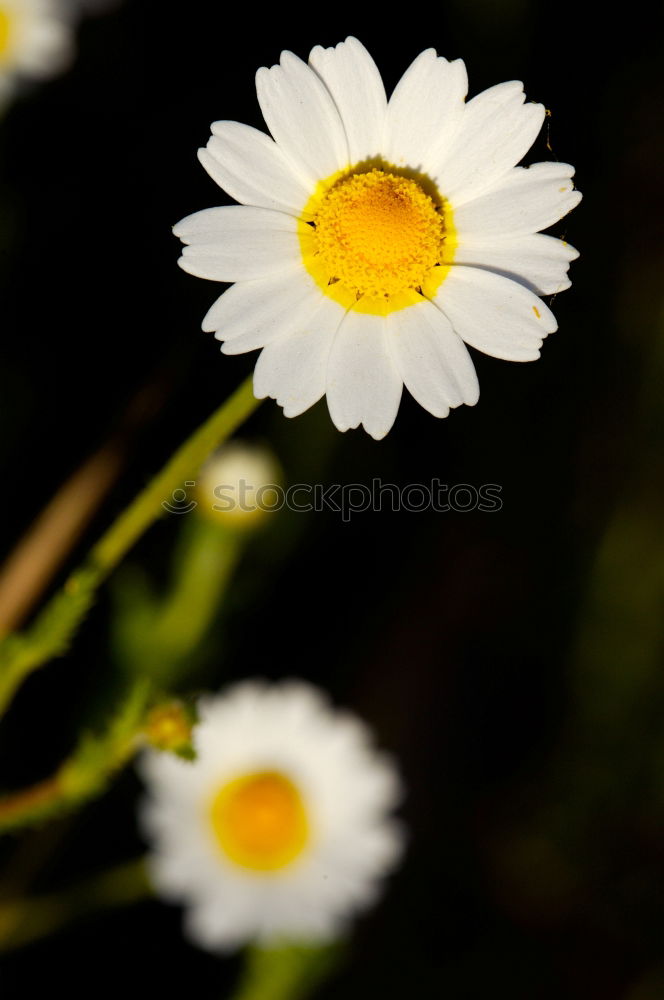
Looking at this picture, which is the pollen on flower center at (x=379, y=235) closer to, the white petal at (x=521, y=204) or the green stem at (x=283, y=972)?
the white petal at (x=521, y=204)

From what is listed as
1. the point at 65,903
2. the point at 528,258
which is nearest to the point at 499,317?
the point at 528,258

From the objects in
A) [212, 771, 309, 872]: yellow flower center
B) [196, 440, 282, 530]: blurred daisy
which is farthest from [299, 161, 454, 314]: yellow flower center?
[212, 771, 309, 872]: yellow flower center

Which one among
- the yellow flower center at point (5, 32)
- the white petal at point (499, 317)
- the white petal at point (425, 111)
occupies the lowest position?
the white petal at point (499, 317)

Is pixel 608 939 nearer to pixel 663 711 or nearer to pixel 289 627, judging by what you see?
pixel 663 711

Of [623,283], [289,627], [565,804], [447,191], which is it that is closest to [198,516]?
[289,627]

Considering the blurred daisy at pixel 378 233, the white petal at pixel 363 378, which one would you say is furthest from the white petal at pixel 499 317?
the white petal at pixel 363 378
